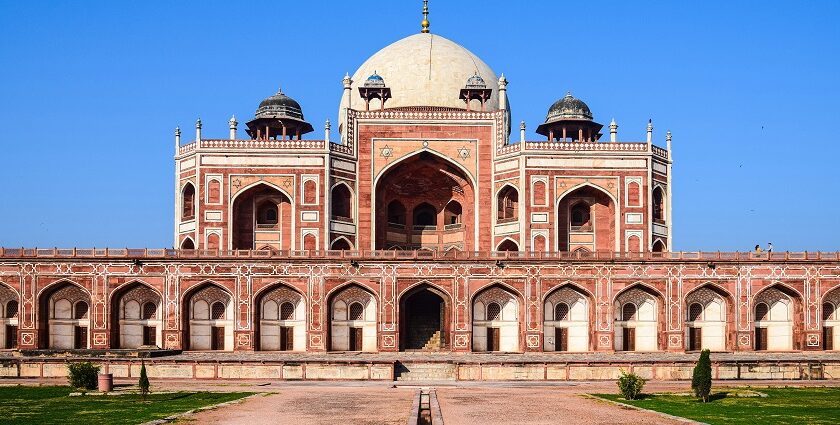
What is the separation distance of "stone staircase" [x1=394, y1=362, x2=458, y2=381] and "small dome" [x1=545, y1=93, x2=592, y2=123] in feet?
59.6

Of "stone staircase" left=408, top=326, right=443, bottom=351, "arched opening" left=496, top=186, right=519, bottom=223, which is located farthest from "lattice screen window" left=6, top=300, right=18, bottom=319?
"arched opening" left=496, top=186, right=519, bottom=223

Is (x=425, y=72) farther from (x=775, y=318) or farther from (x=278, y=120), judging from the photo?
(x=775, y=318)

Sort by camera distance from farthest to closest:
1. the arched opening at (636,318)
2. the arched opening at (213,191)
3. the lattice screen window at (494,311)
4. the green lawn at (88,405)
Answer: the arched opening at (213,191) → the arched opening at (636,318) → the lattice screen window at (494,311) → the green lawn at (88,405)

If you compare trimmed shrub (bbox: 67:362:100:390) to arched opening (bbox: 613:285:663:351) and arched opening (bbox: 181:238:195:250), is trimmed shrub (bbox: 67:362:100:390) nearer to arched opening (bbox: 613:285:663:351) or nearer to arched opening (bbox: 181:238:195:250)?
arched opening (bbox: 181:238:195:250)

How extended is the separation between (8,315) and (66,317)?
77.7 inches

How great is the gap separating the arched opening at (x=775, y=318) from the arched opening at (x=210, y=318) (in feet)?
59.9

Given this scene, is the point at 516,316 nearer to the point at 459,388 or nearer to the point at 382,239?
the point at 382,239

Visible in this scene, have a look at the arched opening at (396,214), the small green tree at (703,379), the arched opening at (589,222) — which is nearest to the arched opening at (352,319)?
the arched opening at (396,214)

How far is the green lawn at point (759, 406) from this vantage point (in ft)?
67.5

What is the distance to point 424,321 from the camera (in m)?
41.1

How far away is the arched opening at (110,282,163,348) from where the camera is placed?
3938 centimetres

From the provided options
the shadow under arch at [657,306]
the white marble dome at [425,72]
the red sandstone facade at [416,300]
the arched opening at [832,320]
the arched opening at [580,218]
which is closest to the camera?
the red sandstone facade at [416,300]

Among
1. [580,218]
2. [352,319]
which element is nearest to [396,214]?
[580,218]

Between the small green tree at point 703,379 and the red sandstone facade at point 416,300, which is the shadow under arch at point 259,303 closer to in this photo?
the red sandstone facade at point 416,300
